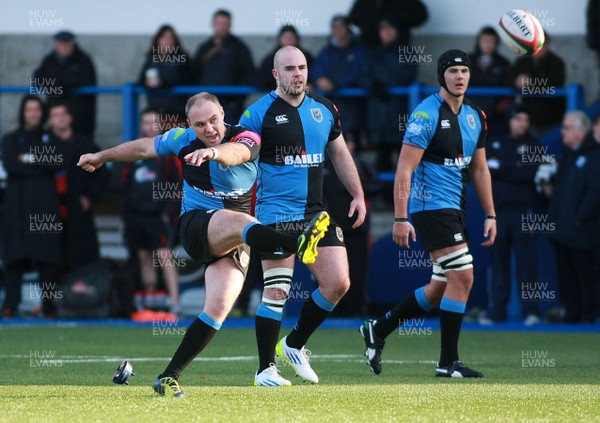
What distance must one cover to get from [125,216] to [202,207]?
8.13m

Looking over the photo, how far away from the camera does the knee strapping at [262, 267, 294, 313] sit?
863 centimetres

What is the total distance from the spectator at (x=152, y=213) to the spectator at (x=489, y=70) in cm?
404

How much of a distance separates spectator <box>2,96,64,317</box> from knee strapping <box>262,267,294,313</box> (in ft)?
25.3

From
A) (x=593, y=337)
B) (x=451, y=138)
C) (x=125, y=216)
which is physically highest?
(x=451, y=138)

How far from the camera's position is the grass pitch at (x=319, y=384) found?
6691mm

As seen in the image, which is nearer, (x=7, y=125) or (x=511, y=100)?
(x=511, y=100)

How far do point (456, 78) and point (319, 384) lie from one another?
258cm

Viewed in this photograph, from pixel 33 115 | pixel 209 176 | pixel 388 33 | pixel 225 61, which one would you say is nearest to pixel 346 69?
pixel 388 33

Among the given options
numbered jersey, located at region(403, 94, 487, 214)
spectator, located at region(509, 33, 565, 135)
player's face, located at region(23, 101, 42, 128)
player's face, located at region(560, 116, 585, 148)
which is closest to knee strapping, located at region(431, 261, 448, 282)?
numbered jersey, located at region(403, 94, 487, 214)

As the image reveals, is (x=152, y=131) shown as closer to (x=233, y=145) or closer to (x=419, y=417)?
(x=233, y=145)

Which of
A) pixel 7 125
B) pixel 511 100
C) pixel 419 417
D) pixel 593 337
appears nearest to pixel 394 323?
pixel 419 417

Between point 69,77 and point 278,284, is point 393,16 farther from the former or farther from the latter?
point 278,284

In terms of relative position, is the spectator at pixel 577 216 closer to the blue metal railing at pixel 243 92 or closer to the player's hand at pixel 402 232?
the blue metal railing at pixel 243 92

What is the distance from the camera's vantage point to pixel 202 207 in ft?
26.3
